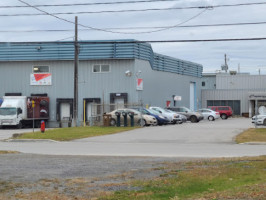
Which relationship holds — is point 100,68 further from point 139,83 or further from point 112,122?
point 112,122

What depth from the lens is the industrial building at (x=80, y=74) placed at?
51719 millimetres

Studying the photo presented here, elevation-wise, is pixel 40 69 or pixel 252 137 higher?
pixel 40 69

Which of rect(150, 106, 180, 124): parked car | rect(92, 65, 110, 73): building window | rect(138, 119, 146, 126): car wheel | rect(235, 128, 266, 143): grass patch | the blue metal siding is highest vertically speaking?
the blue metal siding

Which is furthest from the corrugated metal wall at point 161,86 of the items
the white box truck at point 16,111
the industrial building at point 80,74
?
the white box truck at point 16,111

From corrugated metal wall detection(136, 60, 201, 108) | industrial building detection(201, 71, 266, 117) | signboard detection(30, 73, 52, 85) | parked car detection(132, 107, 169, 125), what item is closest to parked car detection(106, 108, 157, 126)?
parked car detection(132, 107, 169, 125)

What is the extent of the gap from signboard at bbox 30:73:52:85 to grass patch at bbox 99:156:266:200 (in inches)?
1550

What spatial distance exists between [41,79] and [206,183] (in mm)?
43525

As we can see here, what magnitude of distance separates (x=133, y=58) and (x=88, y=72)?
460 cm

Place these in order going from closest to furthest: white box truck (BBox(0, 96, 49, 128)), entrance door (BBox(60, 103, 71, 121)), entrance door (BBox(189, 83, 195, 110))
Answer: white box truck (BBox(0, 96, 49, 128)) → entrance door (BBox(60, 103, 71, 121)) → entrance door (BBox(189, 83, 195, 110))

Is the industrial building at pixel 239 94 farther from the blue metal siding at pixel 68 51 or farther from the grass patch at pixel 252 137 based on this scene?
the grass patch at pixel 252 137

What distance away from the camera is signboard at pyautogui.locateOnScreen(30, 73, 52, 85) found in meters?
53.7

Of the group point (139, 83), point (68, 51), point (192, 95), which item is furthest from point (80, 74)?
point (192, 95)

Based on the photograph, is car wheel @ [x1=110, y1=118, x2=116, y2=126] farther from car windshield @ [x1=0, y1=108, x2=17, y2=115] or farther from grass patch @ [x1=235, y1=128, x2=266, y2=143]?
grass patch @ [x1=235, y1=128, x2=266, y2=143]

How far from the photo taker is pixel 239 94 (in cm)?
8112
